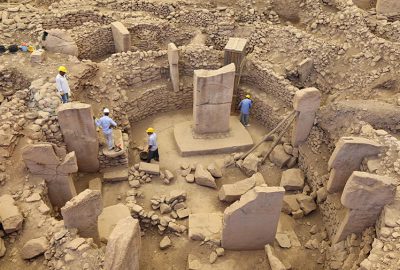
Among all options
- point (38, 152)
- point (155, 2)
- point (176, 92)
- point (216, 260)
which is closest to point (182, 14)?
point (155, 2)

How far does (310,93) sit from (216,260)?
175 inches

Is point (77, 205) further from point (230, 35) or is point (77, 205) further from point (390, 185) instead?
point (230, 35)

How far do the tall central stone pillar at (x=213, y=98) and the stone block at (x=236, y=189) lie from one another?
211 cm

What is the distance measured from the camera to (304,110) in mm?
9039

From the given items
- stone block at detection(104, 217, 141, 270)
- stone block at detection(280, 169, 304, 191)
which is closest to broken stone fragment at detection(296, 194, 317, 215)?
stone block at detection(280, 169, 304, 191)

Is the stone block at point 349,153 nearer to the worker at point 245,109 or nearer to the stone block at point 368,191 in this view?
the stone block at point 368,191

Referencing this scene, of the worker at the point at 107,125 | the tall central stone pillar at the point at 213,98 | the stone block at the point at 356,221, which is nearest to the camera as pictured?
the stone block at the point at 356,221

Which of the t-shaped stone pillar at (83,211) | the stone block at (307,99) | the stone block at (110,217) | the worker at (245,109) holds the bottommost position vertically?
the stone block at (110,217)

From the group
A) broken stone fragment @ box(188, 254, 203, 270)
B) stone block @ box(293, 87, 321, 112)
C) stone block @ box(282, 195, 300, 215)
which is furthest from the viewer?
stone block @ box(293, 87, 321, 112)

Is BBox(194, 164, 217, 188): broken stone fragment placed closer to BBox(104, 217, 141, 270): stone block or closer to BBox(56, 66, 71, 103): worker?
BBox(104, 217, 141, 270): stone block

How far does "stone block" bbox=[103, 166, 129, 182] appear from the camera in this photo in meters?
8.95

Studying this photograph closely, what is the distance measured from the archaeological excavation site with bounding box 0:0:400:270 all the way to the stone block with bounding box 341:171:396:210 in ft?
0.10

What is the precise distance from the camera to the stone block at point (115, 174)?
8.95 m

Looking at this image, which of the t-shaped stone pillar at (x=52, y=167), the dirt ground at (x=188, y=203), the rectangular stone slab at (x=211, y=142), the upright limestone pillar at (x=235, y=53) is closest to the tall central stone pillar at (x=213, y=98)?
the rectangular stone slab at (x=211, y=142)
